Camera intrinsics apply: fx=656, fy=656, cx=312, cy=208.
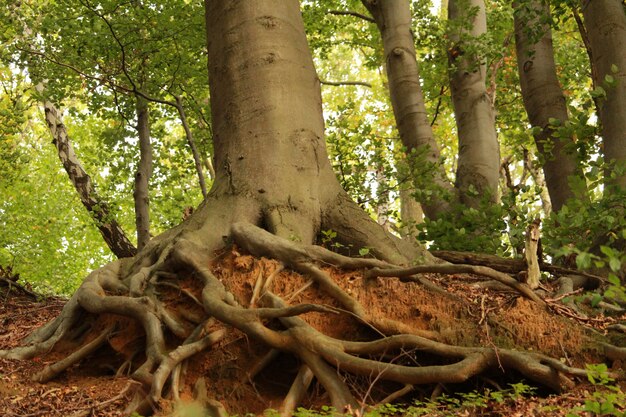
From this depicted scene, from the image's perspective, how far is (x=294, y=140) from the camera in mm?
6555

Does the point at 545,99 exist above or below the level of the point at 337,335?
above

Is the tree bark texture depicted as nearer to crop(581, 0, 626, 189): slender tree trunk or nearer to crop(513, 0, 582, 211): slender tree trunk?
crop(581, 0, 626, 189): slender tree trunk

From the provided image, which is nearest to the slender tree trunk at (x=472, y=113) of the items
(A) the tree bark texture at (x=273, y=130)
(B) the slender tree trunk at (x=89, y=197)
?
(A) the tree bark texture at (x=273, y=130)

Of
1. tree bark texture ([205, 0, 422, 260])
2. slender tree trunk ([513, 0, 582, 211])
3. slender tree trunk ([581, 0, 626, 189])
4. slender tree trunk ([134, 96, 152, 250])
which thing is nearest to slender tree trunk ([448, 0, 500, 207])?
slender tree trunk ([513, 0, 582, 211])

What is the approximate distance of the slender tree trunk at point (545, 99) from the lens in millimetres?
8953

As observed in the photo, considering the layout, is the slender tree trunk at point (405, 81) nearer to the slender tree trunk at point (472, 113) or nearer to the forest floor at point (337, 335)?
the slender tree trunk at point (472, 113)

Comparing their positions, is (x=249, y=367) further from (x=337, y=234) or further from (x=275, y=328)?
(x=337, y=234)

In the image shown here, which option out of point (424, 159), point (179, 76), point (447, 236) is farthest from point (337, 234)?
point (179, 76)

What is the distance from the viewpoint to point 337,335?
5152 millimetres

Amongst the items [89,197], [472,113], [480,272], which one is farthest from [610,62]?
[89,197]

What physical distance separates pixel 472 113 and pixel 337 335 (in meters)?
6.37

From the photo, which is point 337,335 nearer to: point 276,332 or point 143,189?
point 276,332

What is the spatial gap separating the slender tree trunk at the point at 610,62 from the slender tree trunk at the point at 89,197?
33.0ft

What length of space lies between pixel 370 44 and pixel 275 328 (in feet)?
40.9
